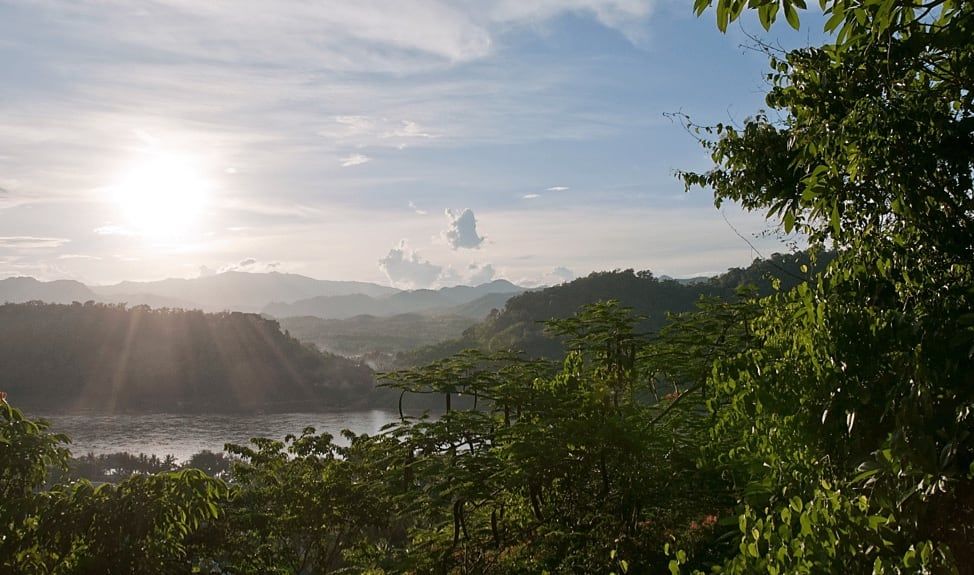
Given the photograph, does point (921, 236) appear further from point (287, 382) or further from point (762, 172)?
point (287, 382)

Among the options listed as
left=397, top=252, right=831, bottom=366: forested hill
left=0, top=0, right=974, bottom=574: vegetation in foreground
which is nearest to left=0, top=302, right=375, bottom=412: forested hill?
left=397, top=252, right=831, bottom=366: forested hill

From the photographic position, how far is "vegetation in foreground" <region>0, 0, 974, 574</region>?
101 inches

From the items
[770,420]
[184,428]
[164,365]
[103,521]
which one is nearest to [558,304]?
[184,428]

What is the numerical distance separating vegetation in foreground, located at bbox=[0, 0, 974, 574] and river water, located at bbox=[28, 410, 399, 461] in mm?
61882

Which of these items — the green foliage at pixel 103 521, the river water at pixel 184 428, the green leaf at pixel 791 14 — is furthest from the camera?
the river water at pixel 184 428

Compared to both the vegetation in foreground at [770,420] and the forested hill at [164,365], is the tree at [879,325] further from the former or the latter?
the forested hill at [164,365]

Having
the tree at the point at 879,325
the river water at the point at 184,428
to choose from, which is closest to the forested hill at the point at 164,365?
the river water at the point at 184,428

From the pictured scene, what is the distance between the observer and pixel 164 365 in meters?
110

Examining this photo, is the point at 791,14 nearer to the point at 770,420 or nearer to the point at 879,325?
the point at 879,325

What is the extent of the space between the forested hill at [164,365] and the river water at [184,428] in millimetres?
7311

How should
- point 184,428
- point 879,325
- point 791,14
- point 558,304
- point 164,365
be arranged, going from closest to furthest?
point 791,14, point 879,325, point 184,428, point 164,365, point 558,304

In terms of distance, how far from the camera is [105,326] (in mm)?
115562

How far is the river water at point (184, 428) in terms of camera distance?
70.6 meters

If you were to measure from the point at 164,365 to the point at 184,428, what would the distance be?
29665 millimetres
